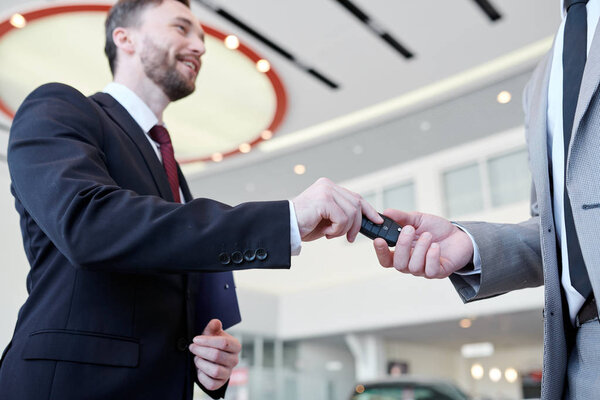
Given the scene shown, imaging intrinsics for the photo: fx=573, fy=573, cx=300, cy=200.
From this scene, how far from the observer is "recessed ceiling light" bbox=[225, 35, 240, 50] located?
24.4 ft

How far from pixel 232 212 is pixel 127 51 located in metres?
1.00

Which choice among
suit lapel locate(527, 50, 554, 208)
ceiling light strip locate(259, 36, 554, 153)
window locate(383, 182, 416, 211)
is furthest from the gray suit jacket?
window locate(383, 182, 416, 211)

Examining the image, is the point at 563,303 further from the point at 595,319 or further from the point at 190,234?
the point at 190,234

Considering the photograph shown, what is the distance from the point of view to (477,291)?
57.2 inches

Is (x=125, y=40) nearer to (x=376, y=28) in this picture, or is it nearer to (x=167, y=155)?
(x=167, y=155)

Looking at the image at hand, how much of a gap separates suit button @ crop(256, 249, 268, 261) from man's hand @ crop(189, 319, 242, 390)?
39 cm

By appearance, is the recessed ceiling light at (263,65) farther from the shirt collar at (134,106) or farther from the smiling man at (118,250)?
the smiling man at (118,250)

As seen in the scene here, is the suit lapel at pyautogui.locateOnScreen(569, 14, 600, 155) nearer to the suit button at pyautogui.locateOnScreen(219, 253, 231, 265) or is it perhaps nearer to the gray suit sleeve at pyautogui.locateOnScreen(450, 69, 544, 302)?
the gray suit sleeve at pyautogui.locateOnScreen(450, 69, 544, 302)

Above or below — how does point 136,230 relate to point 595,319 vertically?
above

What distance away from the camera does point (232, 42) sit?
7.49 metres

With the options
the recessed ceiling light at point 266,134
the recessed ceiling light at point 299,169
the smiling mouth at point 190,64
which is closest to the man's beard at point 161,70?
the smiling mouth at point 190,64

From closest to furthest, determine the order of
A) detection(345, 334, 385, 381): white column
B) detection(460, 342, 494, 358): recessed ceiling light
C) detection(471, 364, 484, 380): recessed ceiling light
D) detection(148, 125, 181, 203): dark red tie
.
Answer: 1. detection(148, 125, 181, 203): dark red tie
2. detection(345, 334, 385, 381): white column
3. detection(460, 342, 494, 358): recessed ceiling light
4. detection(471, 364, 484, 380): recessed ceiling light

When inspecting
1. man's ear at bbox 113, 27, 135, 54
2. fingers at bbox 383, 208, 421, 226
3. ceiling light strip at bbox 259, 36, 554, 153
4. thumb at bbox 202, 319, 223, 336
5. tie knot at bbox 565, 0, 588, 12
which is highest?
ceiling light strip at bbox 259, 36, 554, 153

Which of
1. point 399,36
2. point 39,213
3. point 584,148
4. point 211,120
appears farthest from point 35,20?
point 584,148
